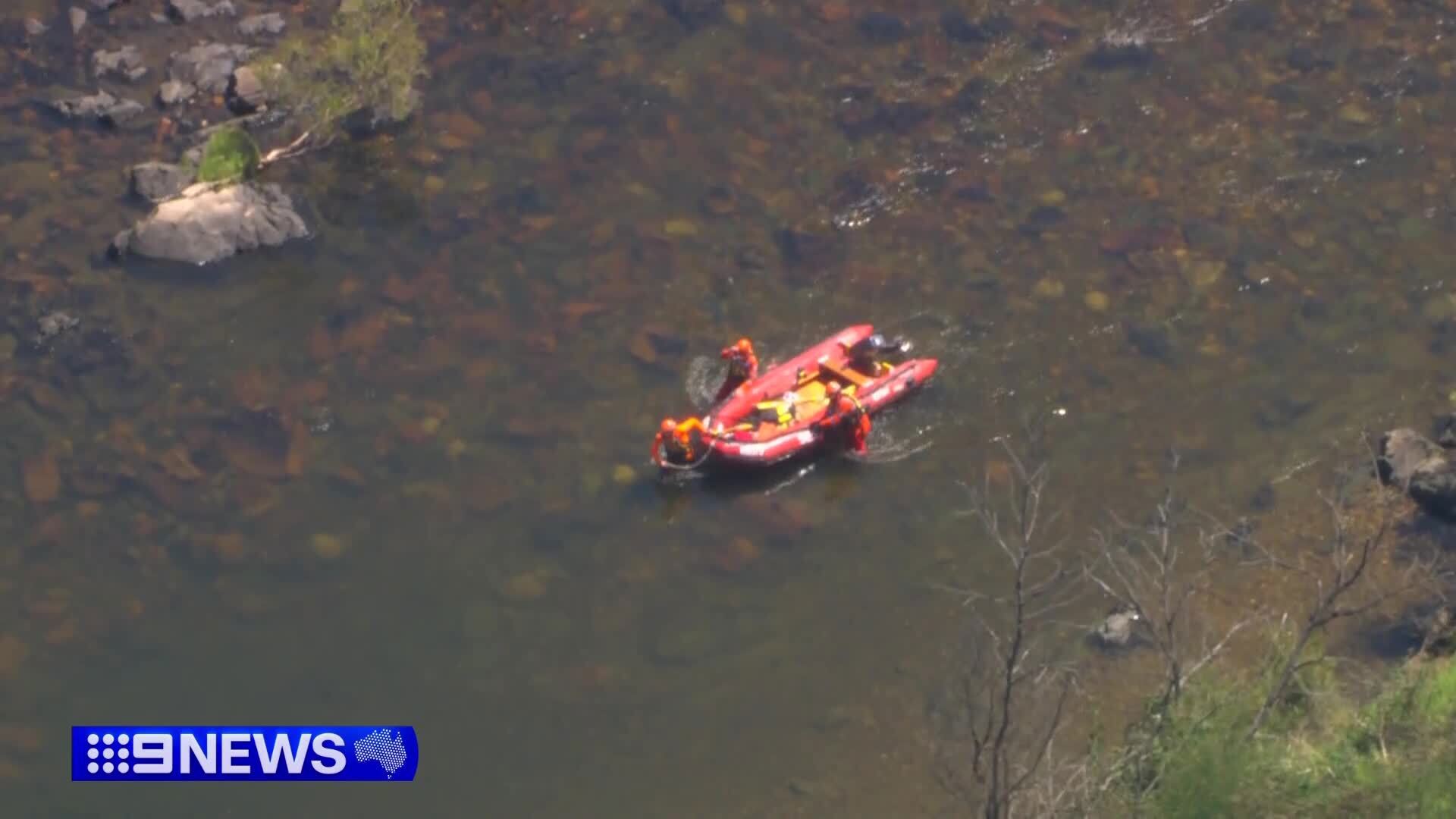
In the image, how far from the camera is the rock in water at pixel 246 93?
103 ft

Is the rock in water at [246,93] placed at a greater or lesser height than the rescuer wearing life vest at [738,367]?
greater

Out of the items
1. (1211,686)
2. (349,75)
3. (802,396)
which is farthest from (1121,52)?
(1211,686)

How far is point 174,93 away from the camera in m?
31.7

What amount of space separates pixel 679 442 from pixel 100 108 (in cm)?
1328

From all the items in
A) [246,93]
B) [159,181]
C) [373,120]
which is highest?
[246,93]

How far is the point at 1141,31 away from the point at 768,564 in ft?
42.5

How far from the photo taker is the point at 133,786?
22062 mm

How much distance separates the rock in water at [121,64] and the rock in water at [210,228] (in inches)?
153

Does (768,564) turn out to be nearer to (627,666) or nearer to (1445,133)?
(627,666)

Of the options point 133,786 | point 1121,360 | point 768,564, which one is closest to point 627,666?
point 768,564

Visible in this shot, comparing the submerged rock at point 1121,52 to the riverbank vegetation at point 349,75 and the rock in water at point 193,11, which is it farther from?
the rock in water at point 193,11

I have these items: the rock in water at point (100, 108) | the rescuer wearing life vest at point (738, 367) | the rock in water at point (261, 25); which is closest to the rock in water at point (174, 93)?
the rock in water at point (100, 108)

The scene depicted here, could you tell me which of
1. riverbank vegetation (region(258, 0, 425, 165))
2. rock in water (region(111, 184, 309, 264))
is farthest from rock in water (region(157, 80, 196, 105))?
rock in water (region(111, 184, 309, 264))

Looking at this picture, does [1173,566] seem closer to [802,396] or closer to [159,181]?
[802,396]
